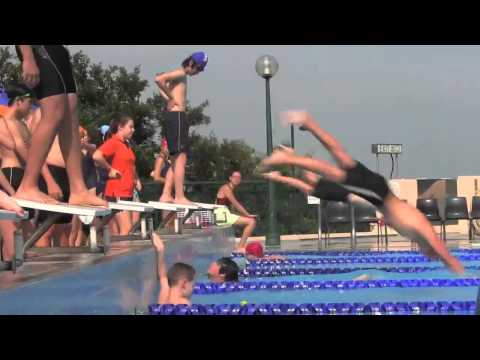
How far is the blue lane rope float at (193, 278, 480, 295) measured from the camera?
725 cm

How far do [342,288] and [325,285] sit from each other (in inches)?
7.5

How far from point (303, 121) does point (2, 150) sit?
8.41ft

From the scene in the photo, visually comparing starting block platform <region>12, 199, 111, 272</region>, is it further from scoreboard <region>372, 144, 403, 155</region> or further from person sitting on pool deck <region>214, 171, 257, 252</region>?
scoreboard <region>372, 144, 403, 155</region>

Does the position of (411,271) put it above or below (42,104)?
below

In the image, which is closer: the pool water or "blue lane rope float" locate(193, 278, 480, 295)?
the pool water

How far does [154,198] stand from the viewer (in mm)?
15836

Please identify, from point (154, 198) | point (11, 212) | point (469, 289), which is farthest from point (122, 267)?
point (154, 198)

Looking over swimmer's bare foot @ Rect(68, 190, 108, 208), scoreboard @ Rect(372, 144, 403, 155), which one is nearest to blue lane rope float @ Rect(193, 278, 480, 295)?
swimmer's bare foot @ Rect(68, 190, 108, 208)

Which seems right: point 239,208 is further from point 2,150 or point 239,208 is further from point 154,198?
point 2,150

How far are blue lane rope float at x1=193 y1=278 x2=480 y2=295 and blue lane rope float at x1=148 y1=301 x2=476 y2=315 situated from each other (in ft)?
5.40

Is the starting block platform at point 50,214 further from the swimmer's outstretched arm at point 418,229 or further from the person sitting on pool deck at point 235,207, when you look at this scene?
the person sitting on pool deck at point 235,207

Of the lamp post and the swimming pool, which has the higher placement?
the lamp post
